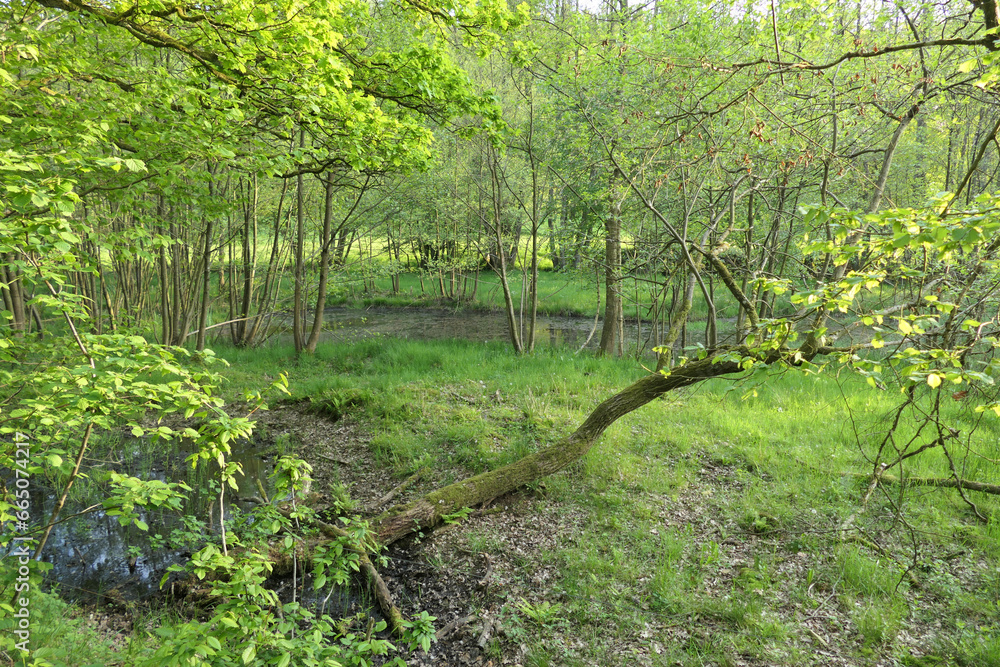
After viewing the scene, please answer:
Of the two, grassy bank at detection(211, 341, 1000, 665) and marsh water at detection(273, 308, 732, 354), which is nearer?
grassy bank at detection(211, 341, 1000, 665)

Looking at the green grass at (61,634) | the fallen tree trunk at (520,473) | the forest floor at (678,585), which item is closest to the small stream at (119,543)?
the green grass at (61,634)

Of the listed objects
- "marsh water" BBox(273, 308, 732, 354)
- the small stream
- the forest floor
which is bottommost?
the small stream

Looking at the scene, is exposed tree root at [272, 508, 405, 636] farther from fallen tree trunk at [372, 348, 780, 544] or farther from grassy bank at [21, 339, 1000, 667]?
grassy bank at [21, 339, 1000, 667]

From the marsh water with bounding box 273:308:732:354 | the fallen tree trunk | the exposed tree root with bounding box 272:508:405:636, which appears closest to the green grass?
the exposed tree root with bounding box 272:508:405:636

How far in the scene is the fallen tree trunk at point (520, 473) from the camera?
5301 mm

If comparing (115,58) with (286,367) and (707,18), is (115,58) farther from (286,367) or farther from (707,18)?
(707,18)

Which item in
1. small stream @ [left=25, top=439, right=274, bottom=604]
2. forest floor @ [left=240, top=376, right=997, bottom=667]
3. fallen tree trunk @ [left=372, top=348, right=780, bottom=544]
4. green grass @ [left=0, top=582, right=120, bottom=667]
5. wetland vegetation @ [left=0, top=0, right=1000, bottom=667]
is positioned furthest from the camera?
fallen tree trunk @ [left=372, top=348, right=780, bottom=544]

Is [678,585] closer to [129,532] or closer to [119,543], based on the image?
[119,543]

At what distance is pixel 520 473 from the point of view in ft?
19.6

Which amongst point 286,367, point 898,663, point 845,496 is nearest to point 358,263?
point 286,367

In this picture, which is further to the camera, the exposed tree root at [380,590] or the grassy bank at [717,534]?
the exposed tree root at [380,590]

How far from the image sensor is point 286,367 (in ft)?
35.8

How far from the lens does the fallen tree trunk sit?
5.30 metres

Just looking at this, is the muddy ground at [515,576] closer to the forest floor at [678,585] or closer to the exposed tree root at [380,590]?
the forest floor at [678,585]
